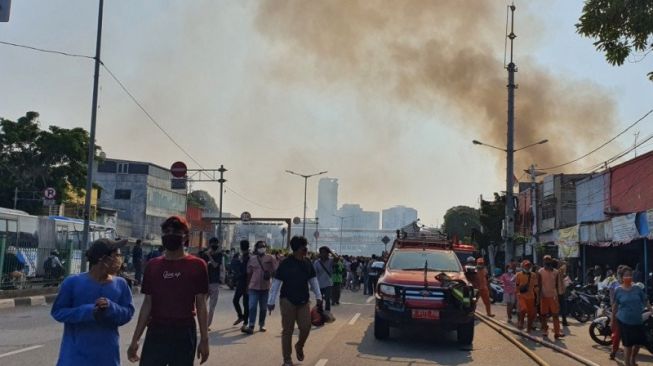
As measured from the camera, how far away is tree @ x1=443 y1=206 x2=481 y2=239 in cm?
8319

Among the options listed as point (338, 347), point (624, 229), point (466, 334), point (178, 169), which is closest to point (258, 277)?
point (338, 347)

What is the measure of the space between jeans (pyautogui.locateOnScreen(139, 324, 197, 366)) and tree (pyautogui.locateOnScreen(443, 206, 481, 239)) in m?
79.1

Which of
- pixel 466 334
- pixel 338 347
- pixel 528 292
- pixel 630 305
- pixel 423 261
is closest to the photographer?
pixel 630 305

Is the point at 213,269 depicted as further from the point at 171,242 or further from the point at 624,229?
the point at 624,229

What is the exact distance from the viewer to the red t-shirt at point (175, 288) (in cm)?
479

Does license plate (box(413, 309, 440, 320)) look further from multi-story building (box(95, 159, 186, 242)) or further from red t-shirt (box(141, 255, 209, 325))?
multi-story building (box(95, 159, 186, 242))

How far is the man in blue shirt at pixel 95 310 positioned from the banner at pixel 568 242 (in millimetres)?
24942

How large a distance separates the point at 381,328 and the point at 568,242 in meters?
18.9

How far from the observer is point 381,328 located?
11.3 meters

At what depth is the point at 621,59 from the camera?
291 inches

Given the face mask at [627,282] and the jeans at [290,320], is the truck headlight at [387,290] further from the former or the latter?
the face mask at [627,282]

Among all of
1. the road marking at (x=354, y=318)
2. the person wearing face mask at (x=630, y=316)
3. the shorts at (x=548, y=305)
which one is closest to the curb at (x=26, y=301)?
the road marking at (x=354, y=318)

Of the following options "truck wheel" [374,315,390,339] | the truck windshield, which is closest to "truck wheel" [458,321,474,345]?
the truck windshield

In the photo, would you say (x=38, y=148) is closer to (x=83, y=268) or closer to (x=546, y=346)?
(x=83, y=268)
